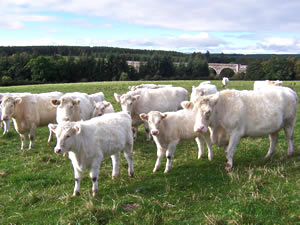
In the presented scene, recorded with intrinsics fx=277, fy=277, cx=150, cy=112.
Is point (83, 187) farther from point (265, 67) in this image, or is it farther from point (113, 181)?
point (265, 67)

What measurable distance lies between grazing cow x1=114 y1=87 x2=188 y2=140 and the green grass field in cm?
266

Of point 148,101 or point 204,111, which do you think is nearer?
point 204,111

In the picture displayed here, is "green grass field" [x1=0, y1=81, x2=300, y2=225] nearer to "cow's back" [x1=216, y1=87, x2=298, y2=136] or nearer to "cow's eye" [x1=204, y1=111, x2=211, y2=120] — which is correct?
"cow's back" [x1=216, y1=87, x2=298, y2=136]

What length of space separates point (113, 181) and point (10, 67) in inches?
3144

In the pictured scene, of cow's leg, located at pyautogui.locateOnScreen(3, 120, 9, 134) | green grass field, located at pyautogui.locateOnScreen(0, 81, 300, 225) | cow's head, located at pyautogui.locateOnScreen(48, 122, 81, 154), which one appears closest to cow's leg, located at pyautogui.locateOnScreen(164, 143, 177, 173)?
green grass field, located at pyautogui.locateOnScreen(0, 81, 300, 225)

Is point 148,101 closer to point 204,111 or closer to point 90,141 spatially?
point 204,111

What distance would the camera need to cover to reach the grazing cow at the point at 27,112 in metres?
10.8

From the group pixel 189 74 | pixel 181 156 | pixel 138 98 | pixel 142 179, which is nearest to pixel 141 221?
pixel 142 179

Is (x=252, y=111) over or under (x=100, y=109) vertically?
over

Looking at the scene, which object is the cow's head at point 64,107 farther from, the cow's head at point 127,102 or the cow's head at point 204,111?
the cow's head at point 204,111

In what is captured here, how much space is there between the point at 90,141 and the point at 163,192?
210 centimetres

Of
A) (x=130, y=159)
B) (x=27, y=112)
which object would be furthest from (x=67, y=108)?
(x=130, y=159)

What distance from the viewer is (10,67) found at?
7650cm

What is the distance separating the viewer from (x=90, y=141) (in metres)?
6.65
